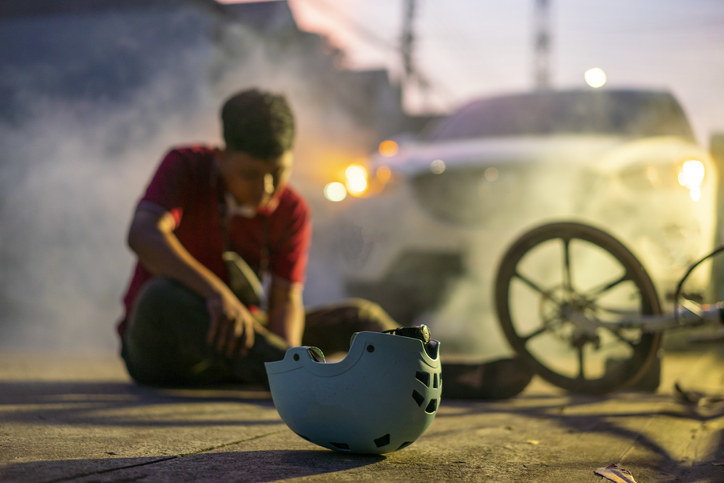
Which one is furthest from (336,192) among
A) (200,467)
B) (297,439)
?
(200,467)

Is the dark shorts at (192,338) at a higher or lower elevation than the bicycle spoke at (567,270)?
lower

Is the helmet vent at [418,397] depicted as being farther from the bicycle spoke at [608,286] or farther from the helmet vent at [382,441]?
the bicycle spoke at [608,286]

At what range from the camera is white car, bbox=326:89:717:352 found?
4.25 meters

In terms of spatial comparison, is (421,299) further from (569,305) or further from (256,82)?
(256,82)

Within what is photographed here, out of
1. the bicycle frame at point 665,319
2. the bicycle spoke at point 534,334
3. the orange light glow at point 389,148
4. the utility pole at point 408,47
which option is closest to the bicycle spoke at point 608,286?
the bicycle frame at point 665,319

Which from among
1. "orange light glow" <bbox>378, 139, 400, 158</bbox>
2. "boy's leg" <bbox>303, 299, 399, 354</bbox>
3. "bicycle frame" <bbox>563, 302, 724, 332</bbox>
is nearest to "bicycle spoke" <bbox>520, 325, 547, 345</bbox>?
"bicycle frame" <bbox>563, 302, 724, 332</bbox>

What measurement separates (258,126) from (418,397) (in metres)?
1.51

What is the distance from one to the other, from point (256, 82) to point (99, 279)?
5.89 metres

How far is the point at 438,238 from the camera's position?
4746 mm

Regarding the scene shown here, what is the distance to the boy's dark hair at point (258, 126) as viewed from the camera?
329 centimetres

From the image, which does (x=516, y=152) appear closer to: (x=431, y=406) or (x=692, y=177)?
(x=692, y=177)

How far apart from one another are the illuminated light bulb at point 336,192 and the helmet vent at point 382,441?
294 cm

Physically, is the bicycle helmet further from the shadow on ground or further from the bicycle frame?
the bicycle frame

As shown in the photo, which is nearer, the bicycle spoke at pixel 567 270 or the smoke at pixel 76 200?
the bicycle spoke at pixel 567 270
